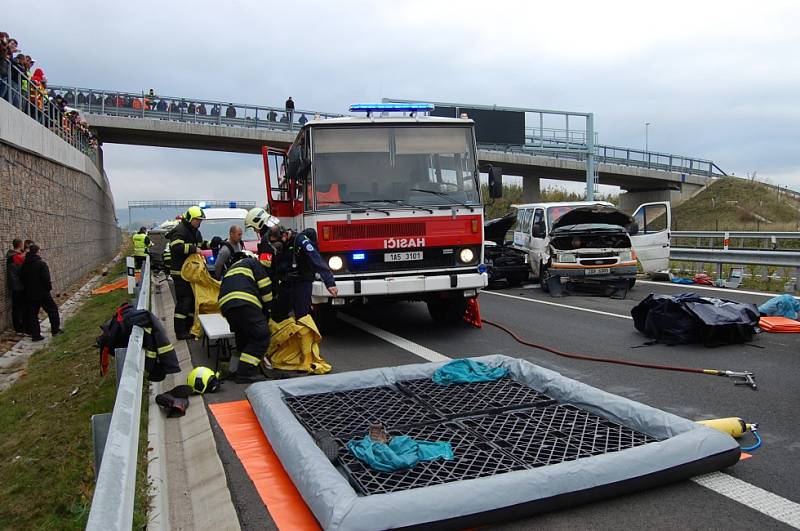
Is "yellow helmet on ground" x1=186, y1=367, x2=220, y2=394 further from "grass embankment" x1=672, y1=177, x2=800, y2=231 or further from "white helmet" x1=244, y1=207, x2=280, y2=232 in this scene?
"grass embankment" x1=672, y1=177, x2=800, y2=231

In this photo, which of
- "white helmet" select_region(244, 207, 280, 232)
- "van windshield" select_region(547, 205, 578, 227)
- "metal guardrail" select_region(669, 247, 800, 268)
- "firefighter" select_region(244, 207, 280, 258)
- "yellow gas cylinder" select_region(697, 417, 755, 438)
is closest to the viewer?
"yellow gas cylinder" select_region(697, 417, 755, 438)

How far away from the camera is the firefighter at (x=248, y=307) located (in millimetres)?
6633

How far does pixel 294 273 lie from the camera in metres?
8.02

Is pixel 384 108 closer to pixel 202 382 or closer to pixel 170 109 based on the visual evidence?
pixel 202 382

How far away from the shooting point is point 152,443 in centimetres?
501

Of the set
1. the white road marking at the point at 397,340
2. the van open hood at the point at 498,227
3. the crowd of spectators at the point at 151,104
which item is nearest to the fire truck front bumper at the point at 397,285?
the white road marking at the point at 397,340

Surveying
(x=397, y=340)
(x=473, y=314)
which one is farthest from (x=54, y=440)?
(x=473, y=314)

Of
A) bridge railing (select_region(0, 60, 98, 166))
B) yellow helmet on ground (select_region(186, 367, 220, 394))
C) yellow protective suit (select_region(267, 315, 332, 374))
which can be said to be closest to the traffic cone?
yellow protective suit (select_region(267, 315, 332, 374))

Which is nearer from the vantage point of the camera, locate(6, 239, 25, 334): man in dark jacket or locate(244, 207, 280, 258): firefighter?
locate(244, 207, 280, 258): firefighter

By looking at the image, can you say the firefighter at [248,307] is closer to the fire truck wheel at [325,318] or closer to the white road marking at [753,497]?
the fire truck wheel at [325,318]

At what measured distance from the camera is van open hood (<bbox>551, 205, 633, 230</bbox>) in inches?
549

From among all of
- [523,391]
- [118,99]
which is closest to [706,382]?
[523,391]

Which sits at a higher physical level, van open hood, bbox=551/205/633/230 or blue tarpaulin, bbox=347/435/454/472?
van open hood, bbox=551/205/633/230

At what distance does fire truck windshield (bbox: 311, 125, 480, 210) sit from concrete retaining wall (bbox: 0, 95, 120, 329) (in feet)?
22.9
